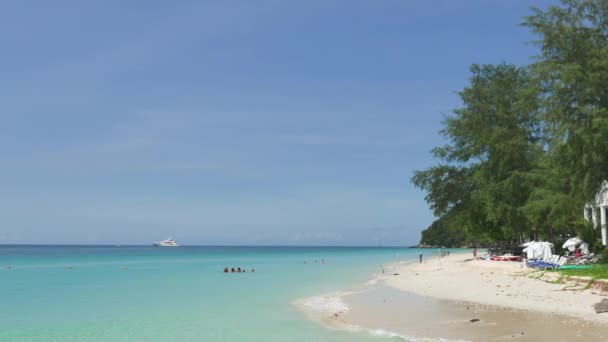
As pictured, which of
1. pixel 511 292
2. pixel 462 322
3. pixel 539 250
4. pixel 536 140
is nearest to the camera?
pixel 462 322

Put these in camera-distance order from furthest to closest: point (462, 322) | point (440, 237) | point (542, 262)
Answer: point (440, 237), point (542, 262), point (462, 322)

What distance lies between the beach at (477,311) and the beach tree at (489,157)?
11.0 m

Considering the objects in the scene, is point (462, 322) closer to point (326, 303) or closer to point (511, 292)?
point (511, 292)

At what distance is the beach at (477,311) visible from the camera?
45.4ft

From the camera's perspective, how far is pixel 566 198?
29125 mm

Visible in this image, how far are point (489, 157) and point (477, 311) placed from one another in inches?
963

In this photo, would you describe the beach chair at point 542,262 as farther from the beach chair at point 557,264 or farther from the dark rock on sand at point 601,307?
the dark rock on sand at point 601,307

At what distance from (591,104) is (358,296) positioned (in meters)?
13.5

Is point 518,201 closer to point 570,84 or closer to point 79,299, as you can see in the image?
point 570,84

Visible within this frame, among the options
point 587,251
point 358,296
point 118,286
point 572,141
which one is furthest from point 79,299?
point 587,251

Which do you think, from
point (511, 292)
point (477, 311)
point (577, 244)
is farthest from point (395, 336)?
point (577, 244)

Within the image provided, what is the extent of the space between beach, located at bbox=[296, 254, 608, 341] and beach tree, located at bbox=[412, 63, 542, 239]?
1100 centimetres

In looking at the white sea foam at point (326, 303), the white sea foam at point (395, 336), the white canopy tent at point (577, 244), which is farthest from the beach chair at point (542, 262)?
the white sea foam at point (395, 336)

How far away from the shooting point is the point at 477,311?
17906 millimetres
